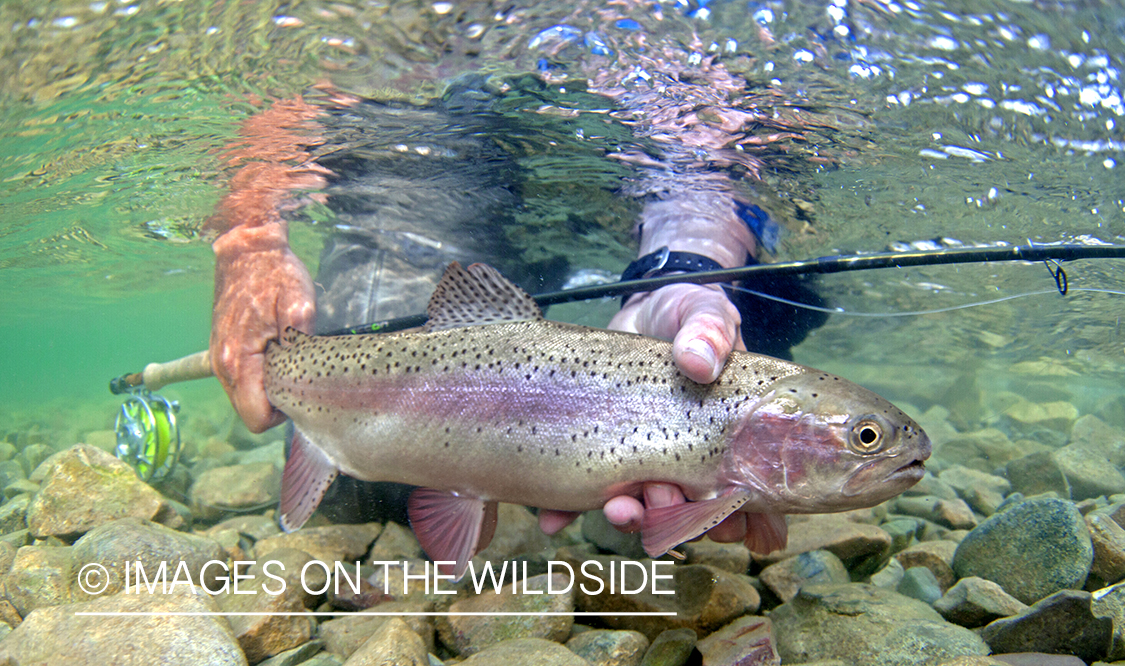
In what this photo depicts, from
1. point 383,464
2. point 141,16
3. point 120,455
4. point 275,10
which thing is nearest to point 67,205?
point 120,455

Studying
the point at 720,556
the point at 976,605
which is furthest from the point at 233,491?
the point at 976,605

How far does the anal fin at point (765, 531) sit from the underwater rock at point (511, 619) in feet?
3.66

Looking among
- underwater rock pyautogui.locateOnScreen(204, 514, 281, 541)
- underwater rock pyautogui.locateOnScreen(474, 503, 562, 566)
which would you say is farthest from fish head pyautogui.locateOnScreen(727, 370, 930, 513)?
underwater rock pyautogui.locateOnScreen(204, 514, 281, 541)

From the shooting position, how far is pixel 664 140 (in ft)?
18.0

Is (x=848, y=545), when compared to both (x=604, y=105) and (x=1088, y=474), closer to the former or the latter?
(x=604, y=105)

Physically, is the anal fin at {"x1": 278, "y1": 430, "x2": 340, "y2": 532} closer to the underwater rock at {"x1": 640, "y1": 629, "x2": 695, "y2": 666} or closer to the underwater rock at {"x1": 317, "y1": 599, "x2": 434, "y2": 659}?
the underwater rock at {"x1": 317, "y1": 599, "x2": 434, "y2": 659}

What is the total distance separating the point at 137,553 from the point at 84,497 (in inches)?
58.3

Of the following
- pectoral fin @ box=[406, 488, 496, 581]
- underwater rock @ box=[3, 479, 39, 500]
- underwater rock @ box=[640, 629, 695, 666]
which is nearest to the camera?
underwater rock @ box=[640, 629, 695, 666]

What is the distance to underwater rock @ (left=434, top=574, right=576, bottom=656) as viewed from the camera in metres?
2.94

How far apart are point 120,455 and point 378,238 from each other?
14.9 feet

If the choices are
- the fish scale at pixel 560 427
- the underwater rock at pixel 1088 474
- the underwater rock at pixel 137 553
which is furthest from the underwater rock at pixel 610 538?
the underwater rock at pixel 1088 474

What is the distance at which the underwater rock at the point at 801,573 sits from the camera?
11.5 feet

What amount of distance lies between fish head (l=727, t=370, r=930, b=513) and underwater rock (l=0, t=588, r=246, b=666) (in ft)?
8.80

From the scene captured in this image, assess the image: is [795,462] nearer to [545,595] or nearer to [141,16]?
[545,595]
